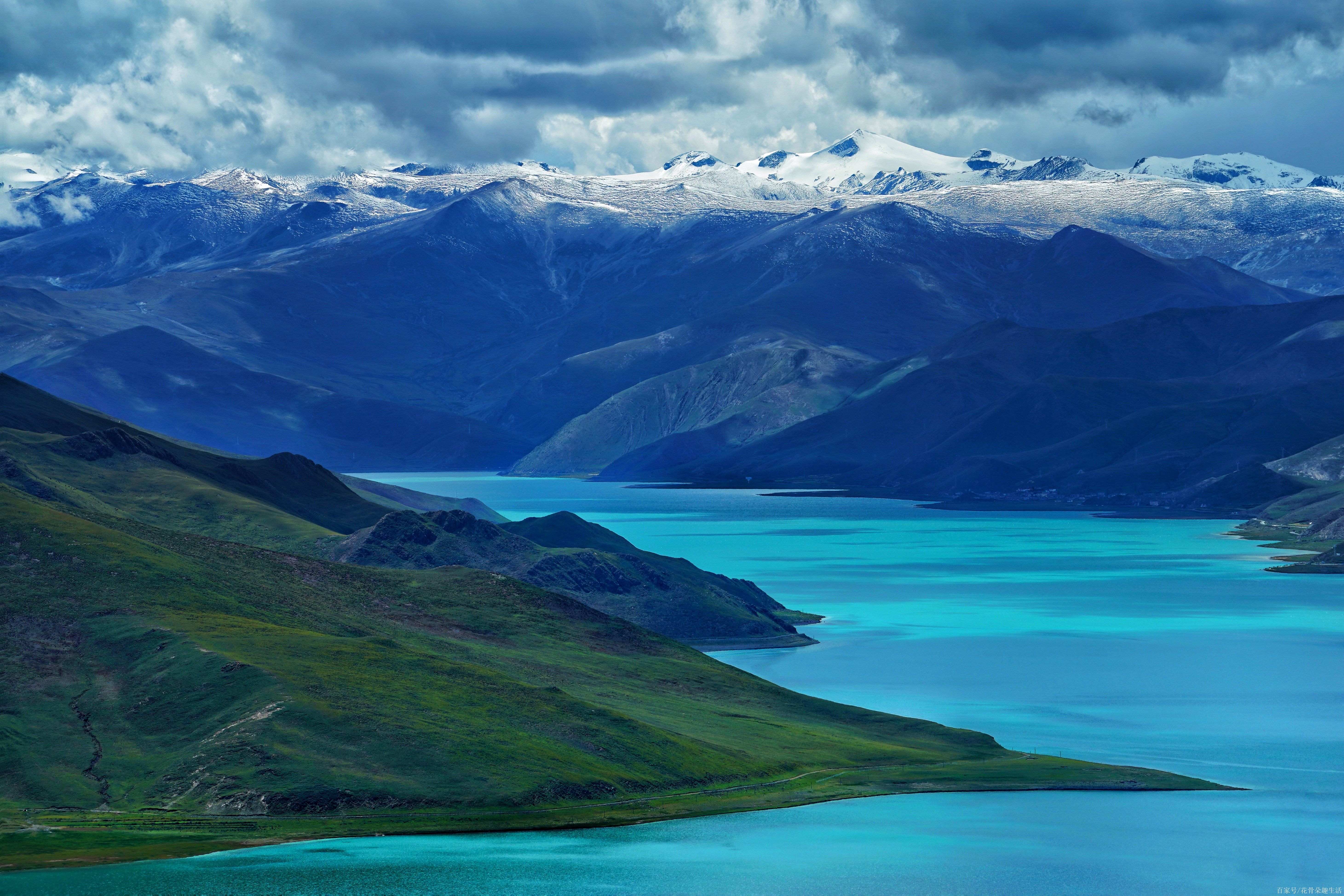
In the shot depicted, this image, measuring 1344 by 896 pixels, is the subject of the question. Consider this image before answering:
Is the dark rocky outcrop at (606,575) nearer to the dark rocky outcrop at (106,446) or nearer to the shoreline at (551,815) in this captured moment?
the dark rocky outcrop at (106,446)

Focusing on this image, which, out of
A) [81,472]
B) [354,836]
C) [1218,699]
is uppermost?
[81,472]

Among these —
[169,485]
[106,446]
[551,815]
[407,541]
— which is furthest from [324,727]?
[106,446]

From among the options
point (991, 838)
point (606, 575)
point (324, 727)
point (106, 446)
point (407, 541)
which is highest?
point (106, 446)

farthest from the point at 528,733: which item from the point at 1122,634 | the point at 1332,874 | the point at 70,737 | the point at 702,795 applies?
the point at 1122,634

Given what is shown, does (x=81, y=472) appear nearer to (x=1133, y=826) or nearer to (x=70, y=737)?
(x=70, y=737)

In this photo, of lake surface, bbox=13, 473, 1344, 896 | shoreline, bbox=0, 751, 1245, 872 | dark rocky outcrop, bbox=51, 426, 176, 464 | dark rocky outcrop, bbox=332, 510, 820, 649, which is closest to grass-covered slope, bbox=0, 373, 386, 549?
dark rocky outcrop, bbox=51, 426, 176, 464

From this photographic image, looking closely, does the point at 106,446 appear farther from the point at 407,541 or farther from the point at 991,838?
the point at 991,838

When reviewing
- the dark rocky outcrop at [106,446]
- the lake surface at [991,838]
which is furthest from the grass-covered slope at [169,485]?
the lake surface at [991,838]

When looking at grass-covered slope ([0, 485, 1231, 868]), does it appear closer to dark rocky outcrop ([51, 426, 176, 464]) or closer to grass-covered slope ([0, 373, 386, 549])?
grass-covered slope ([0, 373, 386, 549])
